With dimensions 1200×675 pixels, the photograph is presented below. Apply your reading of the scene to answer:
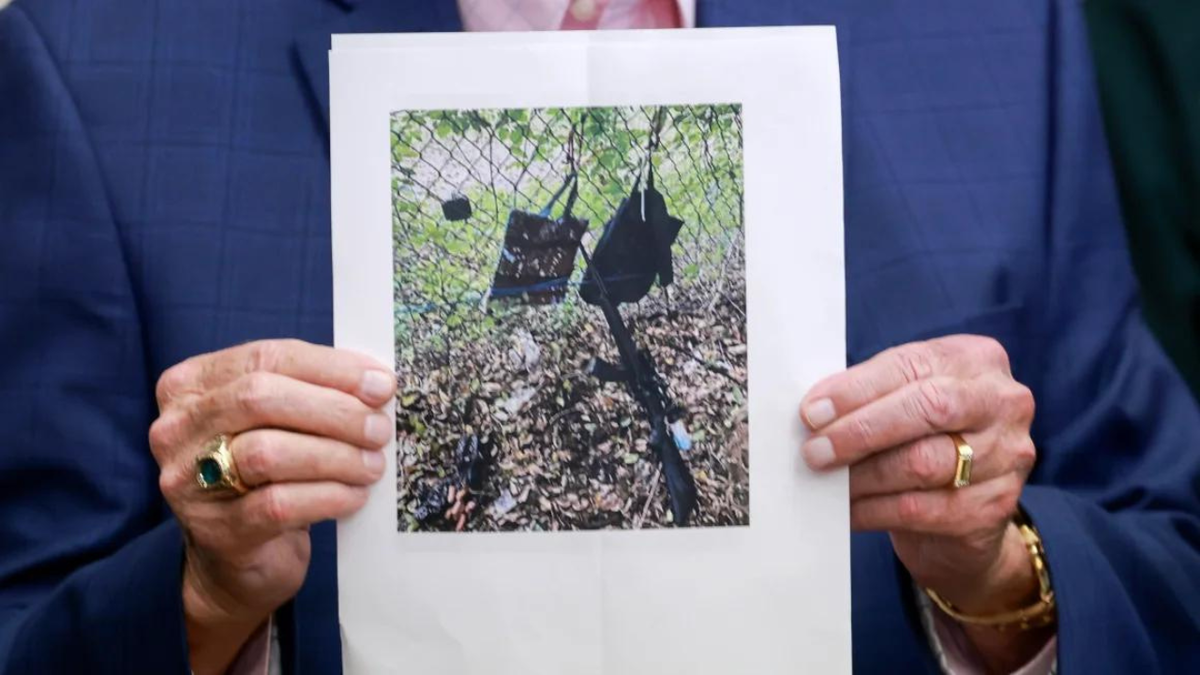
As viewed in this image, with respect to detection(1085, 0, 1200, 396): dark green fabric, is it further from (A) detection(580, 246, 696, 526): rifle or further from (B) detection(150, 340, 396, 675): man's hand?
(B) detection(150, 340, 396, 675): man's hand

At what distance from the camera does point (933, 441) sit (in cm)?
80

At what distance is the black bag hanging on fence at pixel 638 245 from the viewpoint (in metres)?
0.80

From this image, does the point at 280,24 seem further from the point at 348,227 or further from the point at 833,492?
the point at 833,492

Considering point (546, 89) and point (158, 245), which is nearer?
point (546, 89)

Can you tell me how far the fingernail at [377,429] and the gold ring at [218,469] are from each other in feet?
0.24

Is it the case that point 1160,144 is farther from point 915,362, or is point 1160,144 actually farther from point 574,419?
point 574,419

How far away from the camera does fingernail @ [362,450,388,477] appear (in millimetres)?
783

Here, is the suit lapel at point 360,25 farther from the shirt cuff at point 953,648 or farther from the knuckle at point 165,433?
the shirt cuff at point 953,648

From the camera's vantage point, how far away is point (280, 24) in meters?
1.05

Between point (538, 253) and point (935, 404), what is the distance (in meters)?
0.24

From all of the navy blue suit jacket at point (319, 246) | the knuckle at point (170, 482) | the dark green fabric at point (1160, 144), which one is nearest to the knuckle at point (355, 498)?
the knuckle at point (170, 482)

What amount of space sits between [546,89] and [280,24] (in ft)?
1.14

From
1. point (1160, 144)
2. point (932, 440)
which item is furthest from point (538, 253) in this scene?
point (1160, 144)

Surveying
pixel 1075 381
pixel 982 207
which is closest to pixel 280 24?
pixel 982 207
